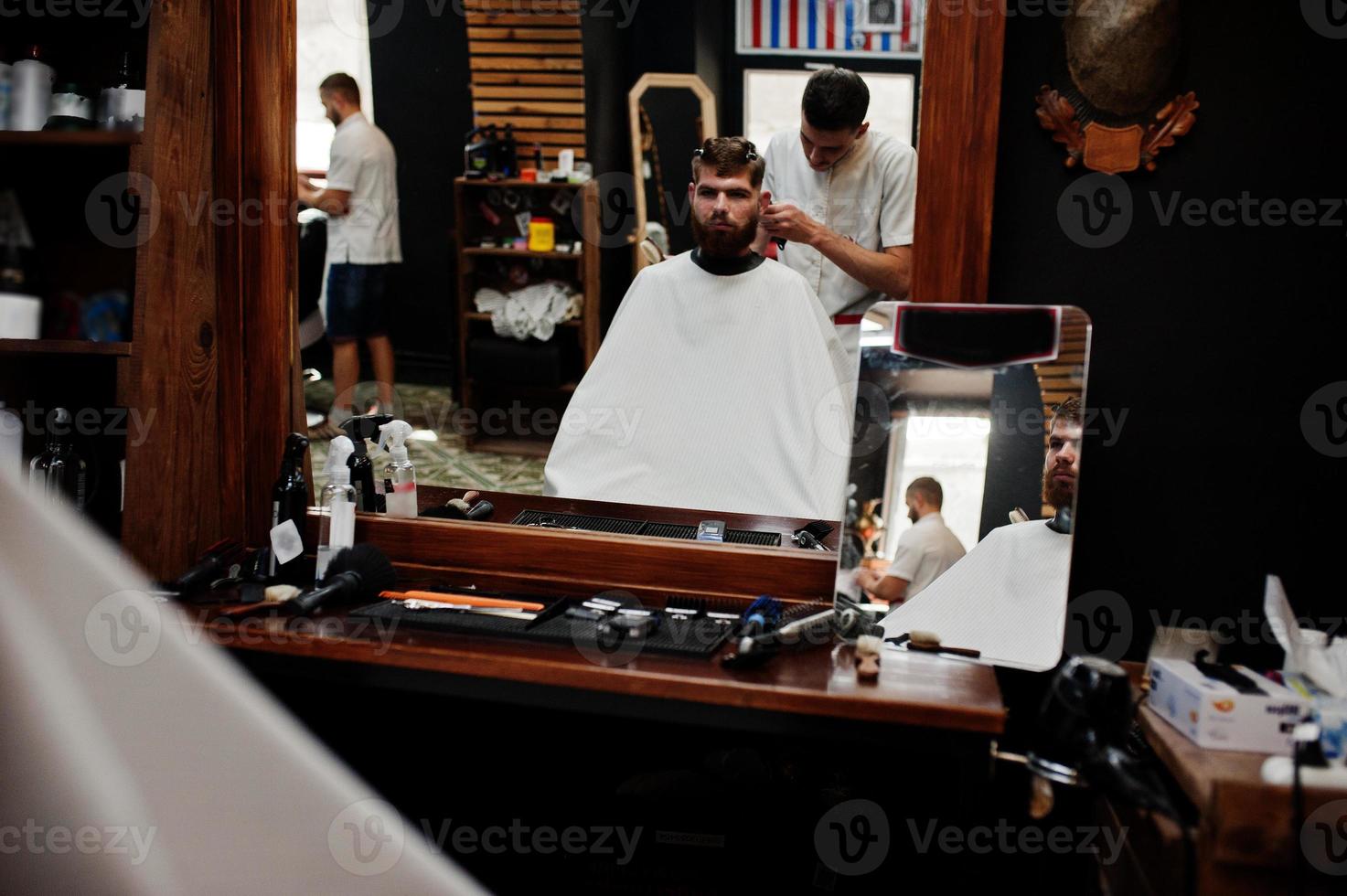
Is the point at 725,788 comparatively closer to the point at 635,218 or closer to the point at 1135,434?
the point at 1135,434

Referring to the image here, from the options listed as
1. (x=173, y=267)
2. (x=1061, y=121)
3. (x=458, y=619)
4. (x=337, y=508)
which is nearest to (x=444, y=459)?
(x=337, y=508)

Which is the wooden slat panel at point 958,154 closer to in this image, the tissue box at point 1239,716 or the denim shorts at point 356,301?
the tissue box at point 1239,716

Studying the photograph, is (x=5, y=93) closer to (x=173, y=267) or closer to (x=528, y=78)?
(x=173, y=267)

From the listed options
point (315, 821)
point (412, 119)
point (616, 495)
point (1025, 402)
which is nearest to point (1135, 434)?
point (1025, 402)

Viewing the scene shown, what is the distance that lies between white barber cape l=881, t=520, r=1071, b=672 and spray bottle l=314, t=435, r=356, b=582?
0.97 meters

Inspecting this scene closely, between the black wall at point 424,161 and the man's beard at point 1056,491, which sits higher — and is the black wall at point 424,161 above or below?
above

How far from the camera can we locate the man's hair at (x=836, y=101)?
1.81 metres

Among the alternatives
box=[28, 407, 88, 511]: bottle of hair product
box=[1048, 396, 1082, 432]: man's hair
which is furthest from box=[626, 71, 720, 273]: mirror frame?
box=[28, 407, 88, 511]: bottle of hair product

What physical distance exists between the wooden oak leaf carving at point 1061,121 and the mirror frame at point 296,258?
0.26 feet

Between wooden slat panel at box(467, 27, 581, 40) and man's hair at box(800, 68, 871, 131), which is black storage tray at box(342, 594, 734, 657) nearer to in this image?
man's hair at box(800, 68, 871, 131)

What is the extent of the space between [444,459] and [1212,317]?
1.42 m

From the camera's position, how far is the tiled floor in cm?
206

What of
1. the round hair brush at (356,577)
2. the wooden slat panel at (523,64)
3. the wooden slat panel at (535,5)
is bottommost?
the round hair brush at (356,577)

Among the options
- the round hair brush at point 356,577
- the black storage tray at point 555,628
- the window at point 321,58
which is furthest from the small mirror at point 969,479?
the window at point 321,58
